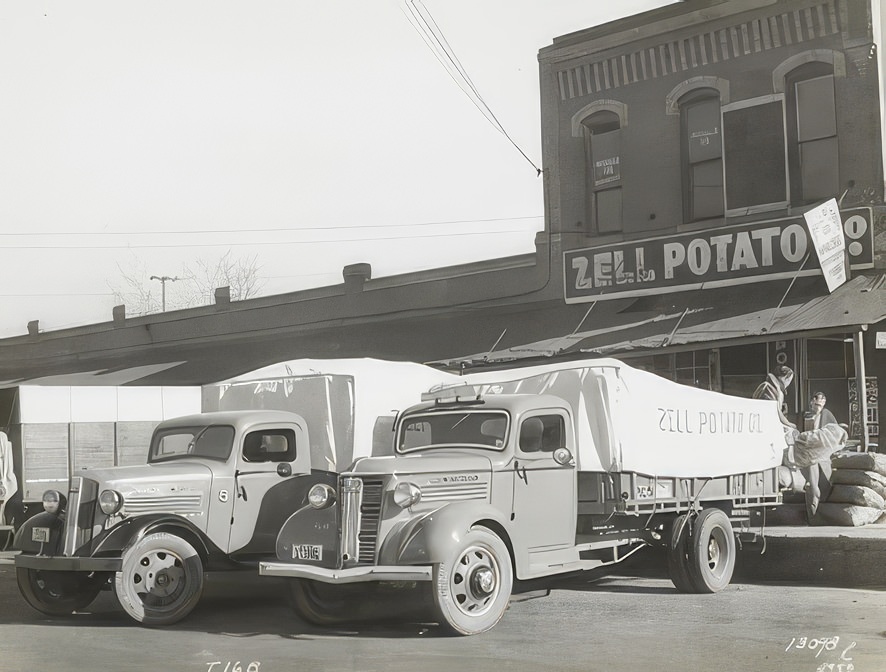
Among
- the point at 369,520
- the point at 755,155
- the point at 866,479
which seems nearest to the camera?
the point at 369,520

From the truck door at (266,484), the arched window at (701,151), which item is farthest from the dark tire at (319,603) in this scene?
the arched window at (701,151)

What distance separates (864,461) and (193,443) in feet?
19.1

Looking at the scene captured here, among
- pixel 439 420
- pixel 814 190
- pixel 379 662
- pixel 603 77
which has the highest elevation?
pixel 603 77

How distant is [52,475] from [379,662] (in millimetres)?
4233

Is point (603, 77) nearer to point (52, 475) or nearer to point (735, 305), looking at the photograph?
point (735, 305)

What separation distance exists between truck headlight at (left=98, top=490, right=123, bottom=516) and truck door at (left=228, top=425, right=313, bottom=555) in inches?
34.2

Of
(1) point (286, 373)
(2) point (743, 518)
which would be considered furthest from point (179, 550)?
(2) point (743, 518)

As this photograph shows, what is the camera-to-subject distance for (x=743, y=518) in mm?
8688

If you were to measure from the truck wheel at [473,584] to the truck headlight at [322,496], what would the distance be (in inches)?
38.6

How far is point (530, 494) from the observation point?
23.2ft

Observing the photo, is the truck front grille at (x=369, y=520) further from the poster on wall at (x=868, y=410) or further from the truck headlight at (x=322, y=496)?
the poster on wall at (x=868, y=410)

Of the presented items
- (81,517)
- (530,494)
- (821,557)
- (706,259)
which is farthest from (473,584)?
(706,259)

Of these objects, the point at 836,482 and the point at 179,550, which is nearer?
the point at 179,550

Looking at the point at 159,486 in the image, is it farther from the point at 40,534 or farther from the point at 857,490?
the point at 857,490
